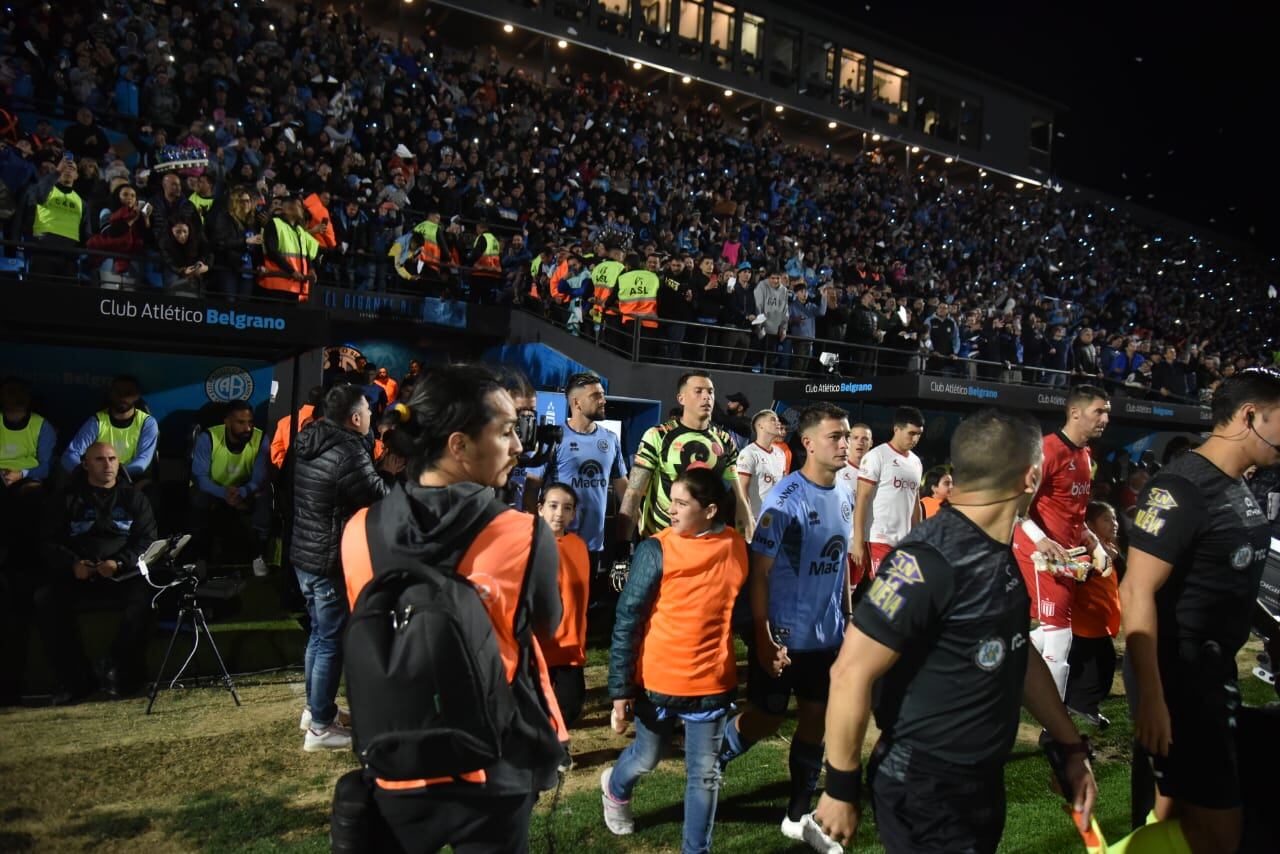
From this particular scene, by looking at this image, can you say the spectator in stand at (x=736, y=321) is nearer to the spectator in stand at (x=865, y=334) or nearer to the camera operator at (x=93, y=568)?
the spectator in stand at (x=865, y=334)

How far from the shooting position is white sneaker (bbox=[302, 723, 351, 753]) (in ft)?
15.5

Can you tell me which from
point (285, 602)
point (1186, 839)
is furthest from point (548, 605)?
point (285, 602)

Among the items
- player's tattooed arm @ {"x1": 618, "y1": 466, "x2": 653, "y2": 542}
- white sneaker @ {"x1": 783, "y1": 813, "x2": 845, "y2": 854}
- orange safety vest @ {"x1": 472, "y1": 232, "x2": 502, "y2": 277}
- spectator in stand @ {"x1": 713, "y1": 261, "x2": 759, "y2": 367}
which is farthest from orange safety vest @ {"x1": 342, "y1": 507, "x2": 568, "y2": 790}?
spectator in stand @ {"x1": 713, "y1": 261, "x2": 759, "y2": 367}

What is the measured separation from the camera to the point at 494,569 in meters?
1.88

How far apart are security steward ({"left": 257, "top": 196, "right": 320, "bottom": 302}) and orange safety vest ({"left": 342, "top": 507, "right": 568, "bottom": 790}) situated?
8.26m

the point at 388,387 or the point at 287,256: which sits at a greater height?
the point at 287,256

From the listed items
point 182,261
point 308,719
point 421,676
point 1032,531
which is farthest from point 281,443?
point 421,676

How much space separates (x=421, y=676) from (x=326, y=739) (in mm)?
3605

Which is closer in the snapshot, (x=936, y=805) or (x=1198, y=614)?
(x=936, y=805)

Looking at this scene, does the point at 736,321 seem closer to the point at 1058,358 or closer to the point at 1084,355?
the point at 1058,358

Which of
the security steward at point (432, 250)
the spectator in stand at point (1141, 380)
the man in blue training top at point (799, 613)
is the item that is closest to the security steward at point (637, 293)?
A: the security steward at point (432, 250)

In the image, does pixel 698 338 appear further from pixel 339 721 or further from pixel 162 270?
pixel 339 721

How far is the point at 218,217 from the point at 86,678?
543 centimetres

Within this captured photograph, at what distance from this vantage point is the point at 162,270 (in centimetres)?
864
